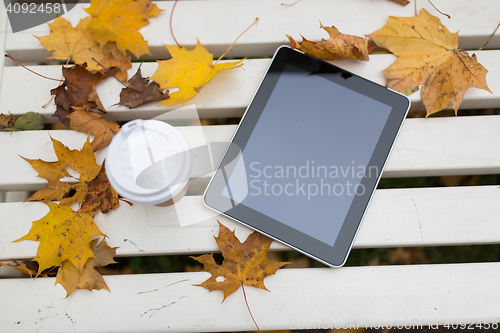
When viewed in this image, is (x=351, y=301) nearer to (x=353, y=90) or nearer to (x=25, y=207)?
(x=353, y=90)

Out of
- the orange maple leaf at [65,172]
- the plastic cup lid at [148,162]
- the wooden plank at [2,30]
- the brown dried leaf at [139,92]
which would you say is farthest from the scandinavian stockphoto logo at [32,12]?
the plastic cup lid at [148,162]

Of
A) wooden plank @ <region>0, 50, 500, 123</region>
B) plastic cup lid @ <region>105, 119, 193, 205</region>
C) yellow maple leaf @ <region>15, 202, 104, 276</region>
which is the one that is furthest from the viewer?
wooden plank @ <region>0, 50, 500, 123</region>

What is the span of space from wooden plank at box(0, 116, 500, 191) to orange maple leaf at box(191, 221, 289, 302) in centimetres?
20

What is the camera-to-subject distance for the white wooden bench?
77 cm

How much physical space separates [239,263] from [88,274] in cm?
38

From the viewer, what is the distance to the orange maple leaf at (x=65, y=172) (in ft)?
2.54

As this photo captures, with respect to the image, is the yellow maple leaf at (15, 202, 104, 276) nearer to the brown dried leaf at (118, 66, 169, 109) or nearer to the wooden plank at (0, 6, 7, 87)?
the brown dried leaf at (118, 66, 169, 109)

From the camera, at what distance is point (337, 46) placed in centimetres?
80

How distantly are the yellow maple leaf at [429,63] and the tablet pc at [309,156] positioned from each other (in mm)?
69

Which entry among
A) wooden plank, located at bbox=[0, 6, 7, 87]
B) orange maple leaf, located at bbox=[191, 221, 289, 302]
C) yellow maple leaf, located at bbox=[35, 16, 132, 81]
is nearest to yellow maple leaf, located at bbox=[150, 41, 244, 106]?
yellow maple leaf, located at bbox=[35, 16, 132, 81]

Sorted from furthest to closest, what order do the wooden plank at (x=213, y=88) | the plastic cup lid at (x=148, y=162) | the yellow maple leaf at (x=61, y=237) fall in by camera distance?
the wooden plank at (x=213, y=88) < the yellow maple leaf at (x=61, y=237) < the plastic cup lid at (x=148, y=162)

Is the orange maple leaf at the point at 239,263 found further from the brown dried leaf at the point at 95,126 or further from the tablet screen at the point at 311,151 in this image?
the brown dried leaf at the point at 95,126

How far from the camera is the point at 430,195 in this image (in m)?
0.80

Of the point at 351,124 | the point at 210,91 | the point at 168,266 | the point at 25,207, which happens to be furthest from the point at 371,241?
the point at 25,207
